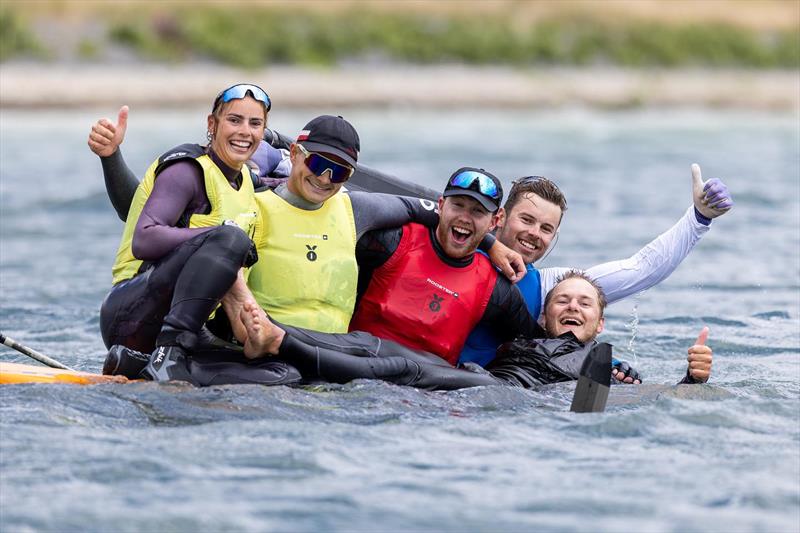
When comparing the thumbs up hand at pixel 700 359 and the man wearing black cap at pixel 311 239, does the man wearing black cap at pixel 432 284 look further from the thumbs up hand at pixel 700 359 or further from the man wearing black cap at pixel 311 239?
the thumbs up hand at pixel 700 359

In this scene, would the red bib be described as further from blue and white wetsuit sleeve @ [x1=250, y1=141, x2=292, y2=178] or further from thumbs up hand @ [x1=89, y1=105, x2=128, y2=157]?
thumbs up hand @ [x1=89, y1=105, x2=128, y2=157]

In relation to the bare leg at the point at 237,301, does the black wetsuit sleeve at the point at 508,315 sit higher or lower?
higher

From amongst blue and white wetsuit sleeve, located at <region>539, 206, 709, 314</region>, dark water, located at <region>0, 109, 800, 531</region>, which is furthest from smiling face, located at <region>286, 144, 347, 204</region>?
blue and white wetsuit sleeve, located at <region>539, 206, 709, 314</region>

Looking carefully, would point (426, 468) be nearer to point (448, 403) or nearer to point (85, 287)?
point (448, 403)

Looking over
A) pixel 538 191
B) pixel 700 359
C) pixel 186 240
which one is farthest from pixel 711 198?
pixel 186 240

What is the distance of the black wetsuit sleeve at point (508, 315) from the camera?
6.73 meters

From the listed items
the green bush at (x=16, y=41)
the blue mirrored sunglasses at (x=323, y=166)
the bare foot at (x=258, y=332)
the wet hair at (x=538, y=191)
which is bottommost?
the bare foot at (x=258, y=332)

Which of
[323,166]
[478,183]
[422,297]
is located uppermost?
[478,183]

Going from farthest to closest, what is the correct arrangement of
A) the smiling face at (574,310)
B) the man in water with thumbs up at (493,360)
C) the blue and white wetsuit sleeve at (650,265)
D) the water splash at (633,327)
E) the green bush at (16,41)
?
the green bush at (16,41) < the water splash at (633,327) < the blue and white wetsuit sleeve at (650,265) < the smiling face at (574,310) < the man in water with thumbs up at (493,360)

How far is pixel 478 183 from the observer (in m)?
6.36

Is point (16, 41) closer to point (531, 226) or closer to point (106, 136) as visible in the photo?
point (106, 136)

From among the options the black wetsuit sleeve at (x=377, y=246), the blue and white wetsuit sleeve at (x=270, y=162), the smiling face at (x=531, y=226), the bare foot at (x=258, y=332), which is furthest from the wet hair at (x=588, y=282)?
the bare foot at (x=258, y=332)

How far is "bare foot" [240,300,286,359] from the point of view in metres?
5.84

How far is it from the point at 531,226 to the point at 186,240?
6.76 feet
